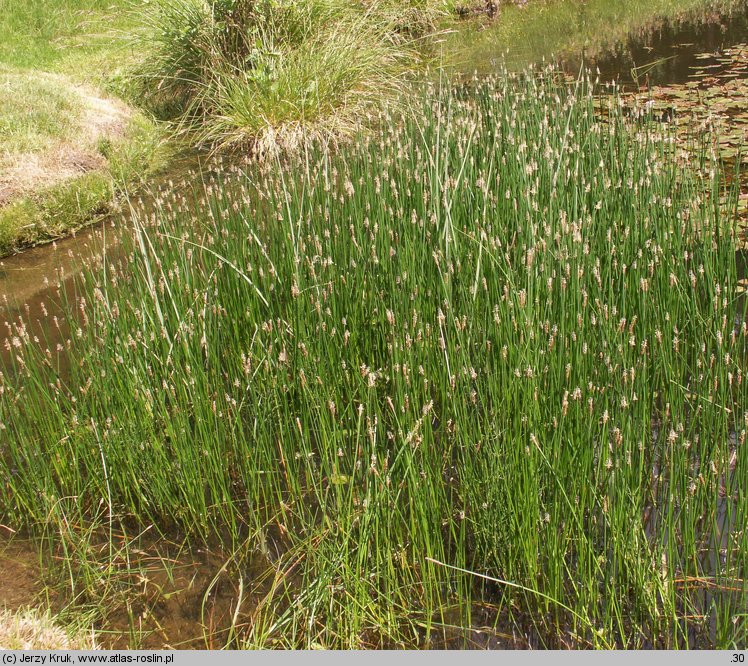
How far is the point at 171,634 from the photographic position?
8.51 feet

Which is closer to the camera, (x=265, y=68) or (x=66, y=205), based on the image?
(x=66, y=205)

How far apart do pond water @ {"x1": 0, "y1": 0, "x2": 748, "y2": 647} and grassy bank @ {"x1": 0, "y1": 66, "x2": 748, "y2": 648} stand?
11cm

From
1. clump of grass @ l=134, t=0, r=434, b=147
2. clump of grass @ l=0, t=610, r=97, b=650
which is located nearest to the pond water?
clump of grass @ l=0, t=610, r=97, b=650

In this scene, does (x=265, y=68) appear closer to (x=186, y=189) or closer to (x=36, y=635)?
(x=186, y=189)

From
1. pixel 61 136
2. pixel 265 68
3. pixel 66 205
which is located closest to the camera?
pixel 66 205

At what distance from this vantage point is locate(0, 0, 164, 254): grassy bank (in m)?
5.88

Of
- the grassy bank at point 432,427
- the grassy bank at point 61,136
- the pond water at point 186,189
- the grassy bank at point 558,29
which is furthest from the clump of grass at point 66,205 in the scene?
the grassy bank at point 558,29

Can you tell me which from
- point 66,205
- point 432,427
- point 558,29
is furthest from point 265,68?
point 558,29

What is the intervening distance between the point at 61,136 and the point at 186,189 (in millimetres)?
1306

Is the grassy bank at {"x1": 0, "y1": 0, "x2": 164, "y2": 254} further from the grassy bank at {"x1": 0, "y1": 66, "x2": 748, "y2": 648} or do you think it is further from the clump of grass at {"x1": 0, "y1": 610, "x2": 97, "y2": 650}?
the clump of grass at {"x1": 0, "y1": 610, "x2": 97, "y2": 650}

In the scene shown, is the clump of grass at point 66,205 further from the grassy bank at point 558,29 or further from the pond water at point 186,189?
the grassy bank at point 558,29

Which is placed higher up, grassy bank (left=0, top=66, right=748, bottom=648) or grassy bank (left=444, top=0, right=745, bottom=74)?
grassy bank (left=444, top=0, right=745, bottom=74)

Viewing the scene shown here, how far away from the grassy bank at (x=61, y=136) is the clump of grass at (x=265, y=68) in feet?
1.87

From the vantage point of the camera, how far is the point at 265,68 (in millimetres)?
7211
